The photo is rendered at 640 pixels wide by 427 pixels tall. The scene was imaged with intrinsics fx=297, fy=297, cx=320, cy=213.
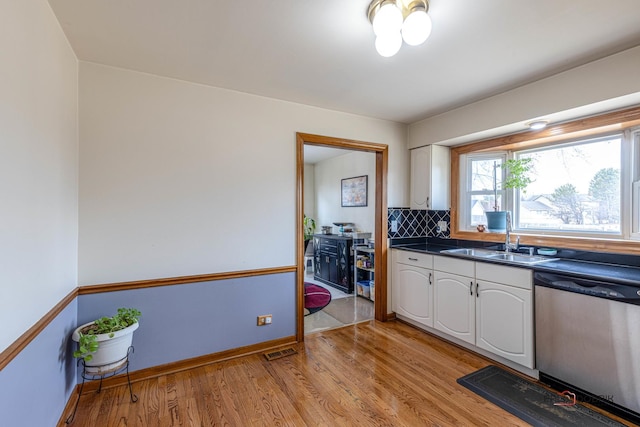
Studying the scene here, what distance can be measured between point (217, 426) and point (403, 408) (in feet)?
3.87

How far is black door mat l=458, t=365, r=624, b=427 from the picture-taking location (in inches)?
71.4

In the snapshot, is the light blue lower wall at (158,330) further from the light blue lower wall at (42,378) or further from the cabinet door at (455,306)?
the cabinet door at (455,306)

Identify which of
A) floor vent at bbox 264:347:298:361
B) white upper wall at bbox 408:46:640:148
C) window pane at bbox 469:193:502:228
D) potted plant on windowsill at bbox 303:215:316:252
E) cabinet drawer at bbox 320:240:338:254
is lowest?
floor vent at bbox 264:347:298:361

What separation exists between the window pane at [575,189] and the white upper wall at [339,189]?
6.81 feet

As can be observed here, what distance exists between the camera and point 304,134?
2.96 metres

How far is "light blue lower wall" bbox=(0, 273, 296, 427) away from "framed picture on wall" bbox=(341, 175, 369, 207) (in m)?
2.44

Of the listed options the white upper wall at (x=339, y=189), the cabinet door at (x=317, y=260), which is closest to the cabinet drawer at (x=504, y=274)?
the white upper wall at (x=339, y=189)

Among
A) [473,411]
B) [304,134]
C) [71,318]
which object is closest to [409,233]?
[304,134]

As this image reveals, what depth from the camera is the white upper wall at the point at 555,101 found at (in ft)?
6.48

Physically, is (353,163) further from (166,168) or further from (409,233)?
(166,168)

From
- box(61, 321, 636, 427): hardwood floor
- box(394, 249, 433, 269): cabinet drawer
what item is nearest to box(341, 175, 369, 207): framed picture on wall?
box(394, 249, 433, 269): cabinet drawer

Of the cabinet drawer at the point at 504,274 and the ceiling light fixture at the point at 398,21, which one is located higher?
the ceiling light fixture at the point at 398,21

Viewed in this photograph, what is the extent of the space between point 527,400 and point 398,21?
249cm

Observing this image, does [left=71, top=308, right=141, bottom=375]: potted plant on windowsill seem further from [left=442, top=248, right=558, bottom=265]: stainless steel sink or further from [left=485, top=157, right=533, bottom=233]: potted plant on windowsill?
[left=485, top=157, right=533, bottom=233]: potted plant on windowsill
